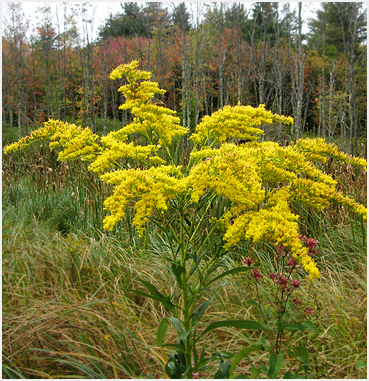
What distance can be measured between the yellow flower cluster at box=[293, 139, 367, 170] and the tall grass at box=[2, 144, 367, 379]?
1250mm

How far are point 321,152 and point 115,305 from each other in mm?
1985

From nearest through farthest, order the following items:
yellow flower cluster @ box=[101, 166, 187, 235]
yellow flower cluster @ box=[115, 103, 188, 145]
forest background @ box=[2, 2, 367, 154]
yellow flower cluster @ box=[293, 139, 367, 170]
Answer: yellow flower cluster @ box=[101, 166, 187, 235] → yellow flower cluster @ box=[293, 139, 367, 170] → yellow flower cluster @ box=[115, 103, 188, 145] → forest background @ box=[2, 2, 367, 154]

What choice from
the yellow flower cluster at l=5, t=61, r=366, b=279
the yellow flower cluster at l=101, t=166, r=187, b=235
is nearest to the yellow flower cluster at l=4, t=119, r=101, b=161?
the yellow flower cluster at l=5, t=61, r=366, b=279

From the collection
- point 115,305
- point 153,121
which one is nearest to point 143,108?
point 153,121

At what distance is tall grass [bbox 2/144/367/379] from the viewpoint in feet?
7.79

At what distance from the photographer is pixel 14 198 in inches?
259

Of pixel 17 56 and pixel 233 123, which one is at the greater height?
pixel 17 56

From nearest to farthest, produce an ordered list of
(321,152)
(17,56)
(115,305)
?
(321,152) → (115,305) → (17,56)

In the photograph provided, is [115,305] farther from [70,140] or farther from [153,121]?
[153,121]

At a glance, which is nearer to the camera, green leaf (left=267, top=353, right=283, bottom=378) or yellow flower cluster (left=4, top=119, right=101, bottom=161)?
green leaf (left=267, top=353, right=283, bottom=378)

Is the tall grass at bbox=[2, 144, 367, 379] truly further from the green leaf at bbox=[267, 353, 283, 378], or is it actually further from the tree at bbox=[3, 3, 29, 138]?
the tree at bbox=[3, 3, 29, 138]

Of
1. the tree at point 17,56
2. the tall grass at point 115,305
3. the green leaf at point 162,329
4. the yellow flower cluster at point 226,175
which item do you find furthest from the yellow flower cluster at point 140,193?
the tree at point 17,56

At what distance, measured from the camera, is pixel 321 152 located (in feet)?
7.29

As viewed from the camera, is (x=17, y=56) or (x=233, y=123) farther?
(x=17, y=56)
